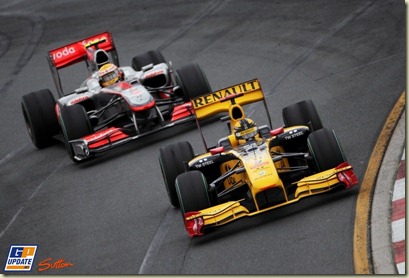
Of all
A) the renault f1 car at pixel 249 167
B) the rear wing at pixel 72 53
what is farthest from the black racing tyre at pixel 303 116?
the rear wing at pixel 72 53

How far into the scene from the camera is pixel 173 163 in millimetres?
14430

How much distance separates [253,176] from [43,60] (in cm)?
1560

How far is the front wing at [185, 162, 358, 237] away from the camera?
42.9 feet

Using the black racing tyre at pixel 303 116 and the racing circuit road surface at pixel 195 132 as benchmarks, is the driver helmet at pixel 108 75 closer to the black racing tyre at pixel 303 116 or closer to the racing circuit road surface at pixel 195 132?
the racing circuit road surface at pixel 195 132

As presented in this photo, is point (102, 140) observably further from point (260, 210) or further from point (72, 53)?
Result: point (260, 210)

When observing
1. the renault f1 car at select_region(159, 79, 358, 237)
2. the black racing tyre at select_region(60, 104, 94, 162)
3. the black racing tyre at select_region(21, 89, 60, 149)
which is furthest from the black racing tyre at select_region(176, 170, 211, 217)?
the black racing tyre at select_region(21, 89, 60, 149)

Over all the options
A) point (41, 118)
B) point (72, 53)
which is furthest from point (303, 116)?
point (72, 53)

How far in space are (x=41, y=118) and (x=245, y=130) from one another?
21.8ft

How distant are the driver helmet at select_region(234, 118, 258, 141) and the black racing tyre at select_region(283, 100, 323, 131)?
84 cm

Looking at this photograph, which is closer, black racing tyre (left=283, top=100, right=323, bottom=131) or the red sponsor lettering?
the red sponsor lettering

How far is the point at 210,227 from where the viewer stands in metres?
13.2

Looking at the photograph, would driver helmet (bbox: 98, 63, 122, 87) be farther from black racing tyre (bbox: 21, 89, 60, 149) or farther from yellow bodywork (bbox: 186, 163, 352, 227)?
yellow bodywork (bbox: 186, 163, 352, 227)

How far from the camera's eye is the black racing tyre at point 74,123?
60.9 ft

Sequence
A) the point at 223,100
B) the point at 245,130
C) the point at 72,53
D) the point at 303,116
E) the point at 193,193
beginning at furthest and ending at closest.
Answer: the point at 72,53 < the point at 303,116 < the point at 223,100 < the point at 245,130 < the point at 193,193
